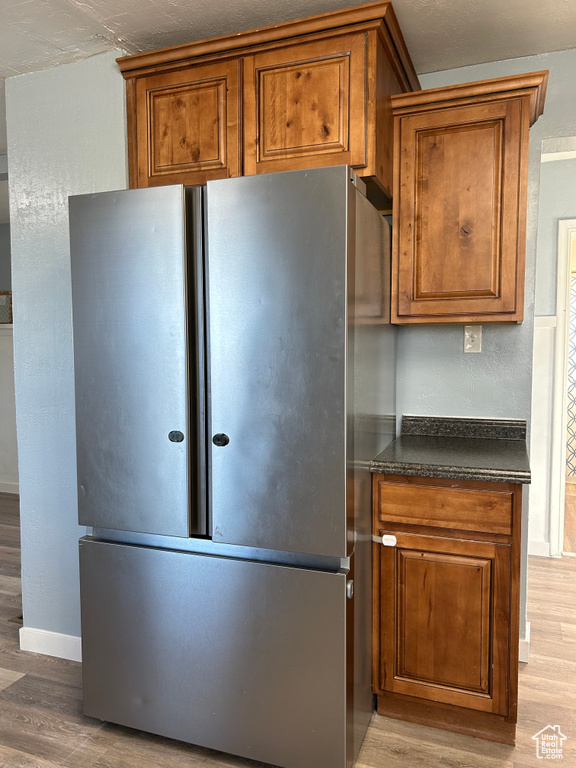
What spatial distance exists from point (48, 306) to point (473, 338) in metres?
1.79

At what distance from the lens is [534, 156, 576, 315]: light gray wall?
350 cm

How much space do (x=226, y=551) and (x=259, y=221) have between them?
3.28 feet

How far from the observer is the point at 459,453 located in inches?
80.6

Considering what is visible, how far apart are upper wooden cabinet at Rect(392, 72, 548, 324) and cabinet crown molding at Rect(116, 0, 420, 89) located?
0.87ft

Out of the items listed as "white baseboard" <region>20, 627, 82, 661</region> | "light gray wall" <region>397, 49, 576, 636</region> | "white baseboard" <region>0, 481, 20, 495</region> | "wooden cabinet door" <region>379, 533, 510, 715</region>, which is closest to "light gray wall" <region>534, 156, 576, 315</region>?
"light gray wall" <region>397, 49, 576, 636</region>

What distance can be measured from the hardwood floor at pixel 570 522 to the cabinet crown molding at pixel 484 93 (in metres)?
2.74

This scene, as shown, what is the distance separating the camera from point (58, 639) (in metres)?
2.46

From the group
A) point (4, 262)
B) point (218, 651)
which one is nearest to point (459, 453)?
point (218, 651)

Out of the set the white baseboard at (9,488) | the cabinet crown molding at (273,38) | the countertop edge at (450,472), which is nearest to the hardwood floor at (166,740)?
the countertop edge at (450,472)

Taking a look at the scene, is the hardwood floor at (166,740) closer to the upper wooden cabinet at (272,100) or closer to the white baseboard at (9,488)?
the upper wooden cabinet at (272,100)

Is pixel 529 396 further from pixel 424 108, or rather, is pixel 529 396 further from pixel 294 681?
pixel 294 681

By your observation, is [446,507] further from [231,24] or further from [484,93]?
[231,24]

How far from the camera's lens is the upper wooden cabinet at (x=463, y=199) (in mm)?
1990

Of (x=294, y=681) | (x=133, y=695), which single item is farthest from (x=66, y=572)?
(x=294, y=681)
